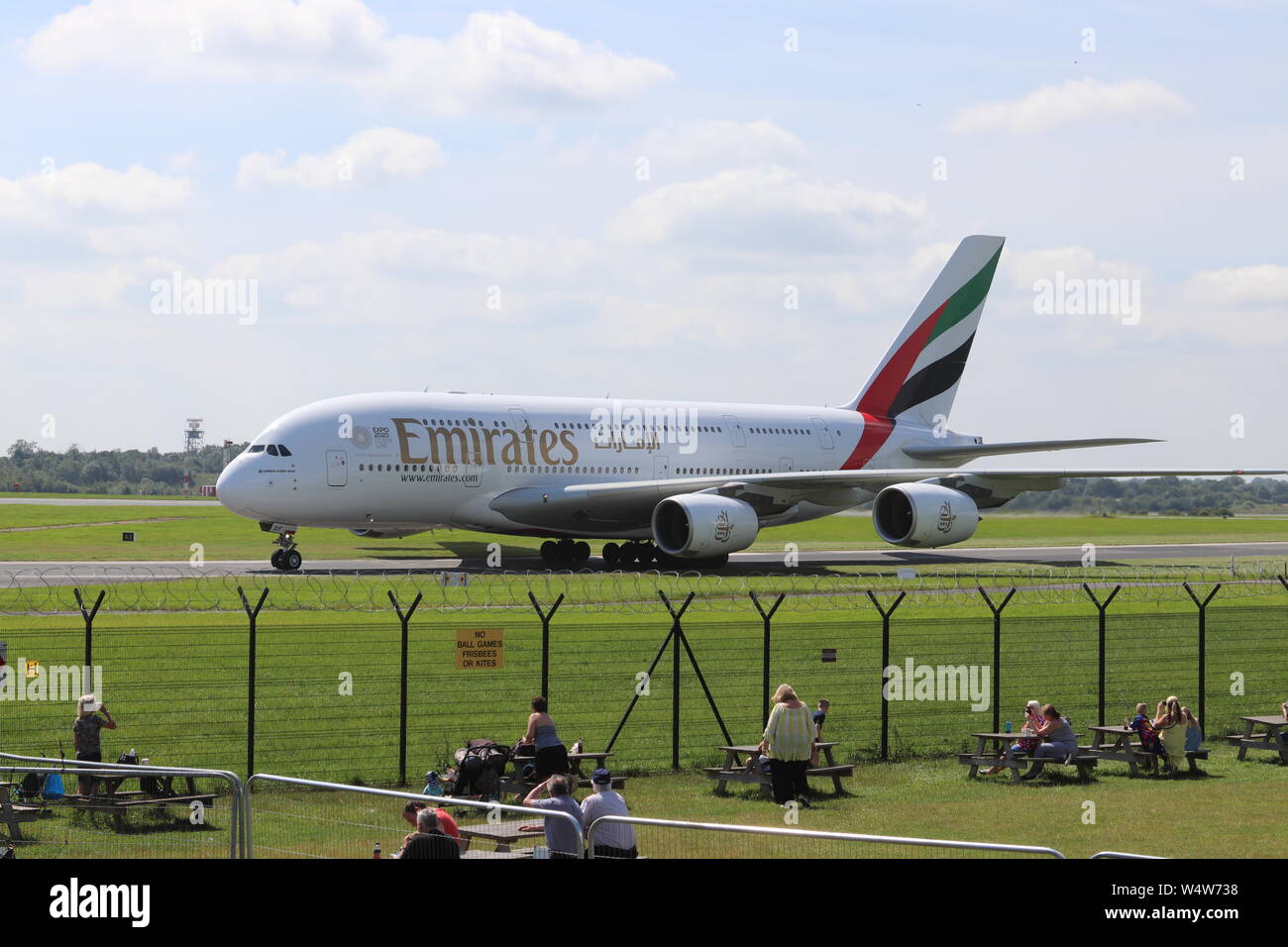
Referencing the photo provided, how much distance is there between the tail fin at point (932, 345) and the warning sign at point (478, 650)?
129 feet

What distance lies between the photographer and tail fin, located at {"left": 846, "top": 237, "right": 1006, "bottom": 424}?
2258 inches

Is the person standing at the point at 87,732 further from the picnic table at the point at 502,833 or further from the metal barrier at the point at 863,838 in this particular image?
the metal barrier at the point at 863,838

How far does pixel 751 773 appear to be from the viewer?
18.5m

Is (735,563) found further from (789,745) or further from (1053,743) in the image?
(789,745)

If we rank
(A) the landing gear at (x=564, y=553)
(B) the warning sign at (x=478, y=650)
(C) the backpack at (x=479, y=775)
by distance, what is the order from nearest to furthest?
(C) the backpack at (x=479, y=775) → (B) the warning sign at (x=478, y=650) → (A) the landing gear at (x=564, y=553)

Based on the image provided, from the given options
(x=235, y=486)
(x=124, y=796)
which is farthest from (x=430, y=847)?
(x=235, y=486)

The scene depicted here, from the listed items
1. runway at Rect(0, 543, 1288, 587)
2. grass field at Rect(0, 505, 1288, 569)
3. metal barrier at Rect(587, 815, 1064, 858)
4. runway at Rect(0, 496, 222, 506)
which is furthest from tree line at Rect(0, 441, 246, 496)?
metal barrier at Rect(587, 815, 1064, 858)

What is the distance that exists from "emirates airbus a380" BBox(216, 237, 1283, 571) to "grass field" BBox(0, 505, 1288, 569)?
542cm

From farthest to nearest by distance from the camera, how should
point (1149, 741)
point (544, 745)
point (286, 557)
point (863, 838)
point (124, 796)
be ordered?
point (286, 557), point (1149, 741), point (544, 745), point (124, 796), point (863, 838)

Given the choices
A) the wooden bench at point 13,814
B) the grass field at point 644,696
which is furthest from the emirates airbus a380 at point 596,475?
the wooden bench at point 13,814

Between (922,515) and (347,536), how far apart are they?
3321cm

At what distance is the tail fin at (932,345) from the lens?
188ft

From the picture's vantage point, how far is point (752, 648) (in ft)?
90.4
